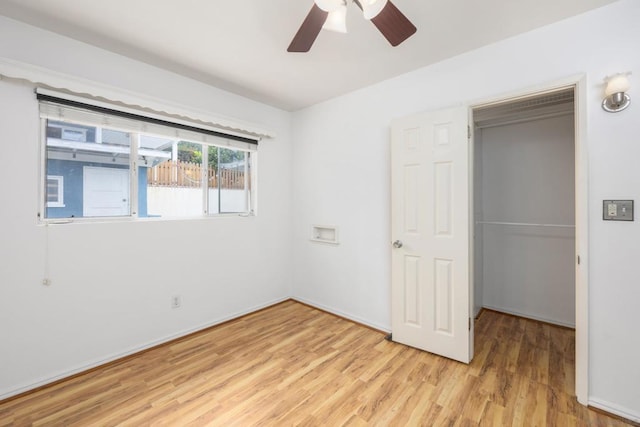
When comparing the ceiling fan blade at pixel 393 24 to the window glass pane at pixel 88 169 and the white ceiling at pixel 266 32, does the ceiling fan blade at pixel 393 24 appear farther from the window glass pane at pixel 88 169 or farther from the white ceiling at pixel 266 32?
the window glass pane at pixel 88 169

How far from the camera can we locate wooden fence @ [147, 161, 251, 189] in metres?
2.61

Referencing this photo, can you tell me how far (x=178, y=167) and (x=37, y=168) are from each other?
1.02 metres

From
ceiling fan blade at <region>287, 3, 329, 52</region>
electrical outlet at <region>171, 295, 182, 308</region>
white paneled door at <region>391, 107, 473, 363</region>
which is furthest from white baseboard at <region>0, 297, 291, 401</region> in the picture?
ceiling fan blade at <region>287, 3, 329, 52</region>

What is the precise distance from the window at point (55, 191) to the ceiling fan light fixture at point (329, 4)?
230 centimetres

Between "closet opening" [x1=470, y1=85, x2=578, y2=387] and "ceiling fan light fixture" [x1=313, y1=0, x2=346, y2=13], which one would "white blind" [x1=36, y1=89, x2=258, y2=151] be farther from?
"closet opening" [x1=470, y1=85, x2=578, y2=387]

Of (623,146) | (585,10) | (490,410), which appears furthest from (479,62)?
(490,410)

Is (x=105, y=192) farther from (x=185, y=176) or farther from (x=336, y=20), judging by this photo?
(x=336, y=20)

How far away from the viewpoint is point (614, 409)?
1.66m

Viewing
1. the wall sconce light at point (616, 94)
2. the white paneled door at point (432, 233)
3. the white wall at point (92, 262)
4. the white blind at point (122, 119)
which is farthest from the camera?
the white paneled door at point (432, 233)

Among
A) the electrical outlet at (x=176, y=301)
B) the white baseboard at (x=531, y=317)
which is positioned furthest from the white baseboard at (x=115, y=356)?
the white baseboard at (x=531, y=317)

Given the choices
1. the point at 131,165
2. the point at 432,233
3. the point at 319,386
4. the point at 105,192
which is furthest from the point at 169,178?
the point at 432,233

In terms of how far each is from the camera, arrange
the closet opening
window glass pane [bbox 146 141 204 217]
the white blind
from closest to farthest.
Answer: the white blind < window glass pane [bbox 146 141 204 217] < the closet opening

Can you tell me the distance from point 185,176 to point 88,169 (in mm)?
781

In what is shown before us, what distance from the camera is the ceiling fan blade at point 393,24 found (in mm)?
1379
